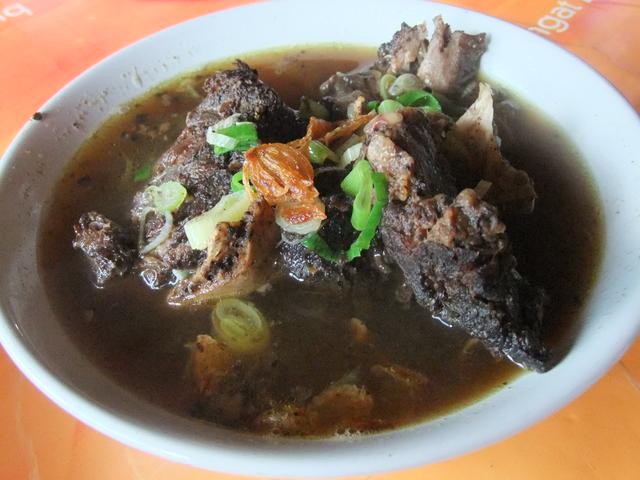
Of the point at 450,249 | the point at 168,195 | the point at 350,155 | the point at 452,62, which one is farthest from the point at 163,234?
the point at 452,62

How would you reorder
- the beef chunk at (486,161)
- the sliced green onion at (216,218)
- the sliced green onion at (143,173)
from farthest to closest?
1. the sliced green onion at (143,173)
2. the beef chunk at (486,161)
3. the sliced green onion at (216,218)

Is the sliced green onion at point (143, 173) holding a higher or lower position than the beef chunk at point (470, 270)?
lower

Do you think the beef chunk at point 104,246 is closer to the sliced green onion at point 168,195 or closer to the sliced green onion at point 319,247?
the sliced green onion at point 168,195

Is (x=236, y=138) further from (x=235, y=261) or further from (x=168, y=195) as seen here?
(x=235, y=261)

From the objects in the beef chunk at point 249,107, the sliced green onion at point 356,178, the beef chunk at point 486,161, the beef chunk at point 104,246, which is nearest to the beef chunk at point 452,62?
the beef chunk at point 486,161

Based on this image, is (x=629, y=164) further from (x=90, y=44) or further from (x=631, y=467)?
(x=90, y=44)
